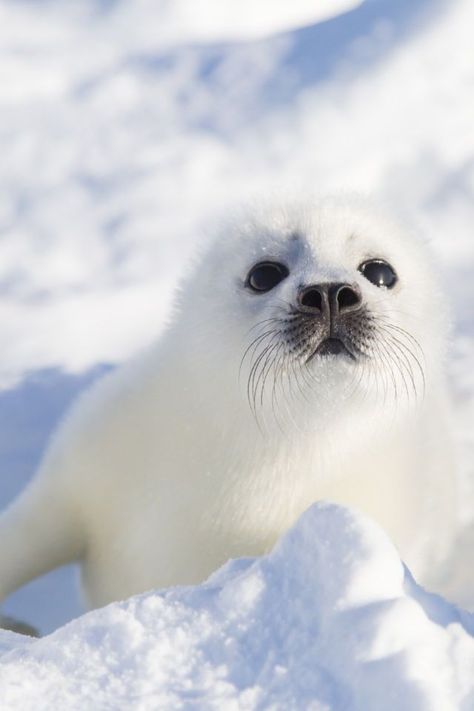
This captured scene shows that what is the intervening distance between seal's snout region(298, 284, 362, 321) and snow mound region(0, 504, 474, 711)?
0.87m

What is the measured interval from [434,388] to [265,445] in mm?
723

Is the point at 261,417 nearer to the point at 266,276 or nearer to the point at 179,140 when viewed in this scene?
Answer: the point at 266,276

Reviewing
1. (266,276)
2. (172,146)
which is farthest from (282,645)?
(172,146)

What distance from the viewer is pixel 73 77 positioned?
26.3 ft

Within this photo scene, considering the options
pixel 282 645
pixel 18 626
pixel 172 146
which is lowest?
pixel 282 645

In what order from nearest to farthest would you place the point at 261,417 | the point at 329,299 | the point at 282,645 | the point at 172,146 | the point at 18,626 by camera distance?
the point at 282,645 < the point at 329,299 < the point at 261,417 < the point at 18,626 < the point at 172,146

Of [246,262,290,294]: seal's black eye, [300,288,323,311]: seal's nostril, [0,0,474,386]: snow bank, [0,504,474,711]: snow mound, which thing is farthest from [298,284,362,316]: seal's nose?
[0,0,474,386]: snow bank

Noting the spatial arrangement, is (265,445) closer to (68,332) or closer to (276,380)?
(276,380)

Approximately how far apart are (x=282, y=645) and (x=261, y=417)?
1.25 meters

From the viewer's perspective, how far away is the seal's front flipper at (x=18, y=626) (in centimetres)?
343

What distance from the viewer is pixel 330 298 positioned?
282cm

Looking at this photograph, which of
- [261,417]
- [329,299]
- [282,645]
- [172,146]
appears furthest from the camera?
[172,146]

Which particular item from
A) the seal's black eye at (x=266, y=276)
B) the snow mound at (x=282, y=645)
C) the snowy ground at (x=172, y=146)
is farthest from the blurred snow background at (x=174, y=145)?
the snow mound at (x=282, y=645)

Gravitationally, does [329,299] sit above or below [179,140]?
below
